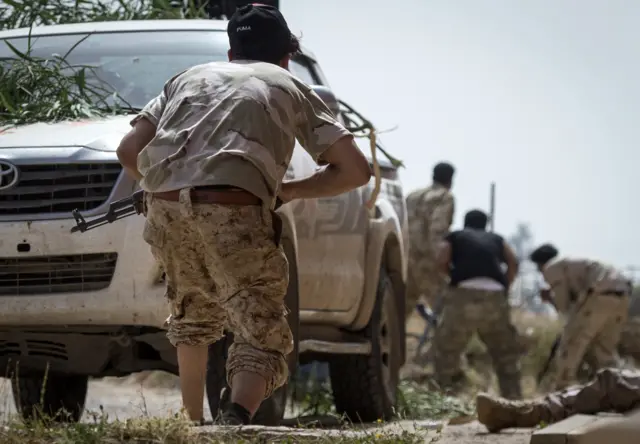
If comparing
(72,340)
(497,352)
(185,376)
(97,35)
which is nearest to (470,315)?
(497,352)

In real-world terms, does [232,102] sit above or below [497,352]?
above

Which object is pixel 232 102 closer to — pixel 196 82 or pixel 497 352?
pixel 196 82

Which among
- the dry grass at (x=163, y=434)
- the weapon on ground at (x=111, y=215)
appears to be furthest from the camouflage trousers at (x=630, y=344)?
the dry grass at (x=163, y=434)

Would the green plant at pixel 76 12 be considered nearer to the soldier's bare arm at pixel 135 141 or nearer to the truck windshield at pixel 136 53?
the truck windshield at pixel 136 53

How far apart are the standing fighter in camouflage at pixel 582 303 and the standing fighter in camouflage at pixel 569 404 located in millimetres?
6259

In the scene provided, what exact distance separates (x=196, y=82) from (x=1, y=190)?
157cm

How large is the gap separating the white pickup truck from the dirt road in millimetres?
283

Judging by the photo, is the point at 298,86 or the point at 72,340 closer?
the point at 298,86

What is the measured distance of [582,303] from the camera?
14.7m

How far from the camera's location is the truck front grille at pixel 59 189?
6.56 m

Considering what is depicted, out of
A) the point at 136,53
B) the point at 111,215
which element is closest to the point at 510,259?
the point at 136,53

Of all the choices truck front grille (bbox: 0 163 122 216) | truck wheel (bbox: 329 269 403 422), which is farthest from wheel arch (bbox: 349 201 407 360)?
truck front grille (bbox: 0 163 122 216)

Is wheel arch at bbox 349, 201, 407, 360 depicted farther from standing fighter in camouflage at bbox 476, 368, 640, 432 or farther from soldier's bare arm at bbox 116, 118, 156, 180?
soldier's bare arm at bbox 116, 118, 156, 180

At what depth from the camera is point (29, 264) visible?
6562 mm
